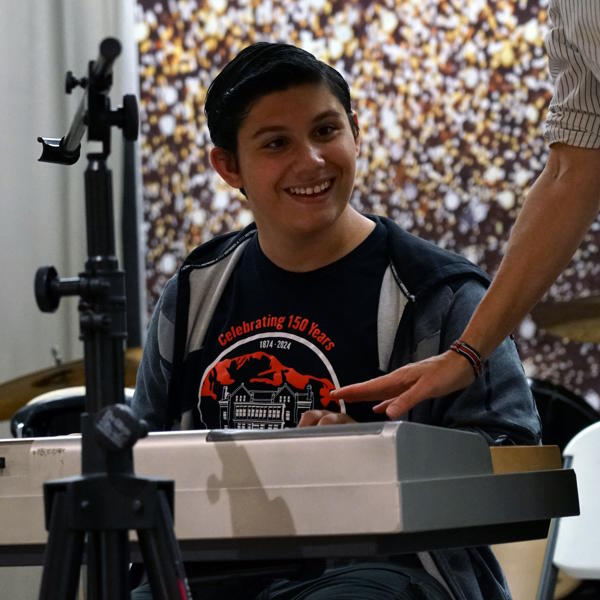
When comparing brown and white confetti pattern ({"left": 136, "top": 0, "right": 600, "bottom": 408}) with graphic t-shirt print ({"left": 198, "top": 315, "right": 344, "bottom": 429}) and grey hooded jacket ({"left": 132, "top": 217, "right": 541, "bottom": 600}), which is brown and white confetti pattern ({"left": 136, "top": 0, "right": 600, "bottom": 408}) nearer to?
grey hooded jacket ({"left": 132, "top": 217, "right": 541, "bottom": 600})

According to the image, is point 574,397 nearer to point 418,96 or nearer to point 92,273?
point 418,96

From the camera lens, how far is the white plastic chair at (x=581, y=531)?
2014 mm

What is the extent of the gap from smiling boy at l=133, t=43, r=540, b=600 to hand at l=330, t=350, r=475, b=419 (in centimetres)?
17

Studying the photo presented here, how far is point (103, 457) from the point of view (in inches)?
33.5

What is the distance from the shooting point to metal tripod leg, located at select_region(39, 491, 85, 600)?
0.83m

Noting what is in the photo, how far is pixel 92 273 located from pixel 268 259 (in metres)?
0.77

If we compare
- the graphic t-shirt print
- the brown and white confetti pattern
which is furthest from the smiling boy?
the brown and white confetti pattern

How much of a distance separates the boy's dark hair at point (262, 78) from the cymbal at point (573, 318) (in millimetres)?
978

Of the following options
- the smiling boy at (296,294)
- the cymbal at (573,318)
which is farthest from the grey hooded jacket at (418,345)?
the cymbal at (573,318)

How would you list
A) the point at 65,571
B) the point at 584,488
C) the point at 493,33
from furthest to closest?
1. the point at 493,33
2. the point at 584,488
3. the point at 65,571

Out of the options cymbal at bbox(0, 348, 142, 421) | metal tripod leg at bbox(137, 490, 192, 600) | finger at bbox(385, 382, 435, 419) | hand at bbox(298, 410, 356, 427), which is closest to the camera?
metal tripod leg at bbox(137, 490, 192, 600)

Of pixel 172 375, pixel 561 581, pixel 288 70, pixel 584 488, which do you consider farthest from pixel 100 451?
pixel 561 581

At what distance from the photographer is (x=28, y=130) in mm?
3268

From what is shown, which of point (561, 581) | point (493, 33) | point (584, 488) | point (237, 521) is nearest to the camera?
point (237, 521)
